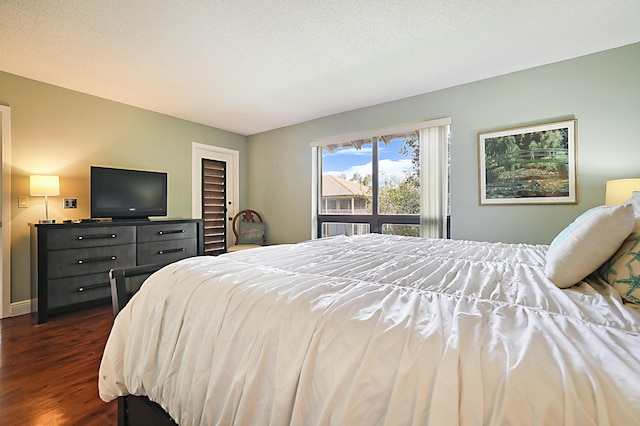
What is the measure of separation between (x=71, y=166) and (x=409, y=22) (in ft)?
13.1

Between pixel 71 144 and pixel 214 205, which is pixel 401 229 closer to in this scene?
pixel 214 205

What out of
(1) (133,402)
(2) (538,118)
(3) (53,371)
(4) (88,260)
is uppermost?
(2) (538,118)

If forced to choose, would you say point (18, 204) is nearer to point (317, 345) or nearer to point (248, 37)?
point (248, 37)

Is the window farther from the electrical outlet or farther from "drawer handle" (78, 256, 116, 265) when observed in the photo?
the electrical outlet

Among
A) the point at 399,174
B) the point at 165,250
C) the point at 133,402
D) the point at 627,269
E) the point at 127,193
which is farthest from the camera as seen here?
the point at 399,174

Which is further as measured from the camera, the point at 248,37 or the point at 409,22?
the point at 248,37

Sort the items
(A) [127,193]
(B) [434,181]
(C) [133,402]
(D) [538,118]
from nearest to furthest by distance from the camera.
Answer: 1. (C) [133,402]
2. (D) [538,118]
3. (B) [434,181]
4. (A) [127,193]

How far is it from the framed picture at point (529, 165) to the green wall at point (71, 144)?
4301 mm

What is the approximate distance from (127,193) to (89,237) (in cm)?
76

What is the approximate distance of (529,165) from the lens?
2.94m

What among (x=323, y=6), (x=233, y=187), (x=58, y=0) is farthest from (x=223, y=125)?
(x=323, y=6)

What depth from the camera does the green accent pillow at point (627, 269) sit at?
88 cm

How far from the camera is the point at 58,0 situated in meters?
1.94

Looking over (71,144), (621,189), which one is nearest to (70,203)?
(71,144)
